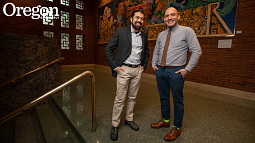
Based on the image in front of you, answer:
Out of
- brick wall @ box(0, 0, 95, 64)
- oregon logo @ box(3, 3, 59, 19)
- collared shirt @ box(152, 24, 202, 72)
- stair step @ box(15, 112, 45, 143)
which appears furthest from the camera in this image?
oregon logo @ box(3, 3, 59, 19)

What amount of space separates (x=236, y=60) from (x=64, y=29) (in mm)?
9232

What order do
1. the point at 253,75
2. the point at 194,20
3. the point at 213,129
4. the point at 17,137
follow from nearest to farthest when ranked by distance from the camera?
1. the point at 213,129
2. the point at 17,137
3. the point at 253,75
4. the point at 194,20

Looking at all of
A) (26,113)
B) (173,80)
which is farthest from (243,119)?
(26,113)

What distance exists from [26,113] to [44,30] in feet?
22.9

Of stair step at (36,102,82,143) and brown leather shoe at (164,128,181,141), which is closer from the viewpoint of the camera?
brown leather shoe at (164,128,181,141)

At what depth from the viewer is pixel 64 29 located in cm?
904

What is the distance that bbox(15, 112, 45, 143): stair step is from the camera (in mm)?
2363

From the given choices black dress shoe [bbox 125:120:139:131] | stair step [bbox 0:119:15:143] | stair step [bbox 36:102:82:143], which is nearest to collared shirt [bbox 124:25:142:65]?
black dress shoe [bbox 125:120:139:131]

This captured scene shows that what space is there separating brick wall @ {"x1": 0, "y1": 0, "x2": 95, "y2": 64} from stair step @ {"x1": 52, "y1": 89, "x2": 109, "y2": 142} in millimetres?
6537

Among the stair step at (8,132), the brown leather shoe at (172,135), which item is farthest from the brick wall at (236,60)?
the stair step at (8,132)

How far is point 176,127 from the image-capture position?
1863mm

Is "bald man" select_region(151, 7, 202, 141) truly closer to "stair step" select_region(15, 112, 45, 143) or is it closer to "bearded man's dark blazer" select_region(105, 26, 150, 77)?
"bearded man's dark blazer" select_region(105, 26, 150, 77)

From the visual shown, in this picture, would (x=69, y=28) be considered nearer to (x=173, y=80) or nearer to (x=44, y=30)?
(x=44, y=30)

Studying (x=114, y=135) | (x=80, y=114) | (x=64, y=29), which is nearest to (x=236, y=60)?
(x=114, y=135)
